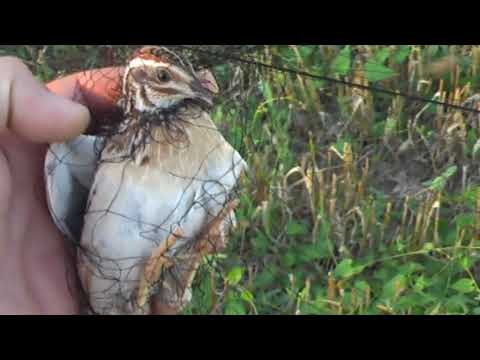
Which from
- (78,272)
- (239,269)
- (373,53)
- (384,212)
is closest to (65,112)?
(78,272)

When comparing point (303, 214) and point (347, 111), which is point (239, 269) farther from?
point (347, 111)

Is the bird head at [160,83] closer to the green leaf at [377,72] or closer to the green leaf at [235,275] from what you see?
the green leaf at [235,275]

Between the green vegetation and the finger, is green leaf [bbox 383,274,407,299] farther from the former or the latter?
the finger

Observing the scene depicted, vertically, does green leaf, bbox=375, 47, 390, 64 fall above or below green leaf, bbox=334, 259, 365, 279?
above

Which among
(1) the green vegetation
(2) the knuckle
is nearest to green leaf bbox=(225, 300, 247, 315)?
(1) the green vegetation

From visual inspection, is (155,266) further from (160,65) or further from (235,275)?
(235,275)

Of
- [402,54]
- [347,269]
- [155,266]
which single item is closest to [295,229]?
[347,269]
